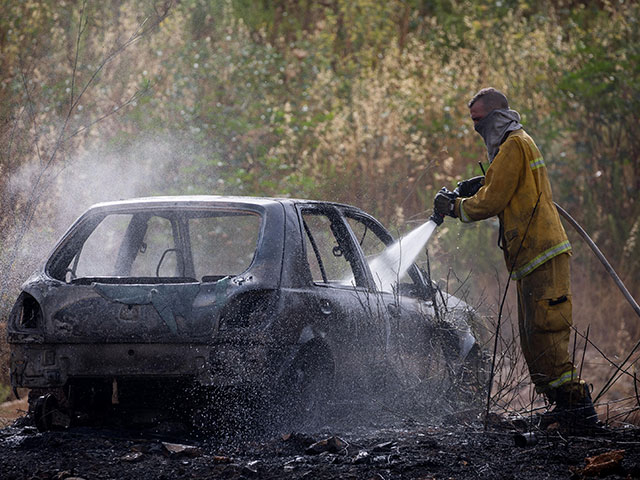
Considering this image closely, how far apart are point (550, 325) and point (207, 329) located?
7.06 feet

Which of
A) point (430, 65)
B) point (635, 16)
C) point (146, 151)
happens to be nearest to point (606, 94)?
point (635, 16)

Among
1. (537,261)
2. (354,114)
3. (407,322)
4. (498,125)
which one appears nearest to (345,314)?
(407,322)

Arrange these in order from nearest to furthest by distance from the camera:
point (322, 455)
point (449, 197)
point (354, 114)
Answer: point (322, 455), point (449, 197), point (354, 114)

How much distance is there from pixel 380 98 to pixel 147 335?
7.86 metres

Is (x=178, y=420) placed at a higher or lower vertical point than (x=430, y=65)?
lower

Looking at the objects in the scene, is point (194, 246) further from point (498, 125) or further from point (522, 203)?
point (522, 203)

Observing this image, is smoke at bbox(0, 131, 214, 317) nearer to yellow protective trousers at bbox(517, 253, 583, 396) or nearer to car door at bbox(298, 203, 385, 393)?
car door at bbox(298, 203, 385, 393)

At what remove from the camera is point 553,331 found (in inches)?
223

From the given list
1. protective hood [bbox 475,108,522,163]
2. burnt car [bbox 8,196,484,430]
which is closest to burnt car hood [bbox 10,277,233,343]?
burnt car [bbox 8,196,484,430]

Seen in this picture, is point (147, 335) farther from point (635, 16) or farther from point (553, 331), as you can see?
point (635, 16)

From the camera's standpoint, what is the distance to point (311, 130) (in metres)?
13.5

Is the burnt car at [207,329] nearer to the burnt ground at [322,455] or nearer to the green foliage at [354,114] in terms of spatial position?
the burnt ground at [322,455]

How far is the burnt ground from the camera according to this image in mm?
4359

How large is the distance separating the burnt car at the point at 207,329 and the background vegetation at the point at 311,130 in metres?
2.70
